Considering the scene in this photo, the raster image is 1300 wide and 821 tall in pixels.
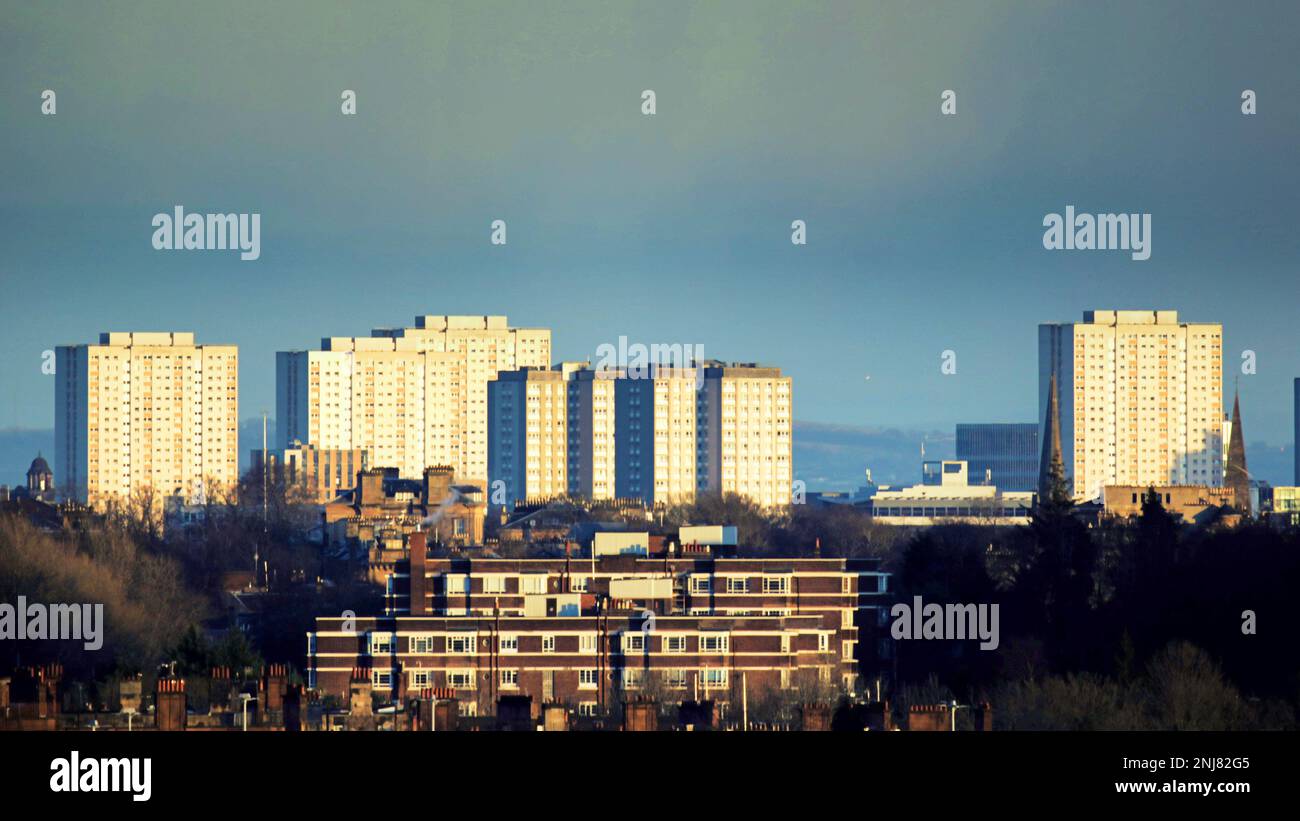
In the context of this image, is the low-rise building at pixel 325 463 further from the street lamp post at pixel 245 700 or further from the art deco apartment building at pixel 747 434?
the street lamp post at pixel 245 700

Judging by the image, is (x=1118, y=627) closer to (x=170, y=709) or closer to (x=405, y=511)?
(x=170, y=709)

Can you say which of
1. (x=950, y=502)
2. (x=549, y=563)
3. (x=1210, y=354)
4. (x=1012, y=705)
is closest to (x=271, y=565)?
(x=549, y=563)

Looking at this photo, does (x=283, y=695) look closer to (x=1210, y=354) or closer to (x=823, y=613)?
(x=823, y=613)

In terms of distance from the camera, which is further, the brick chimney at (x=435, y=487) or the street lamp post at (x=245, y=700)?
the brick chimney at (x=435, y=487)

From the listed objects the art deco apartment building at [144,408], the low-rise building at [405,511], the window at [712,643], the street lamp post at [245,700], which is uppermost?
the art deco apartment building at [144,408]

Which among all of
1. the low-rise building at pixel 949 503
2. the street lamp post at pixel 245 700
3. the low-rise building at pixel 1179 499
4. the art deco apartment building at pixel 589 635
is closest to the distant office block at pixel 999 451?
the low-rise building at pixel 949 503
